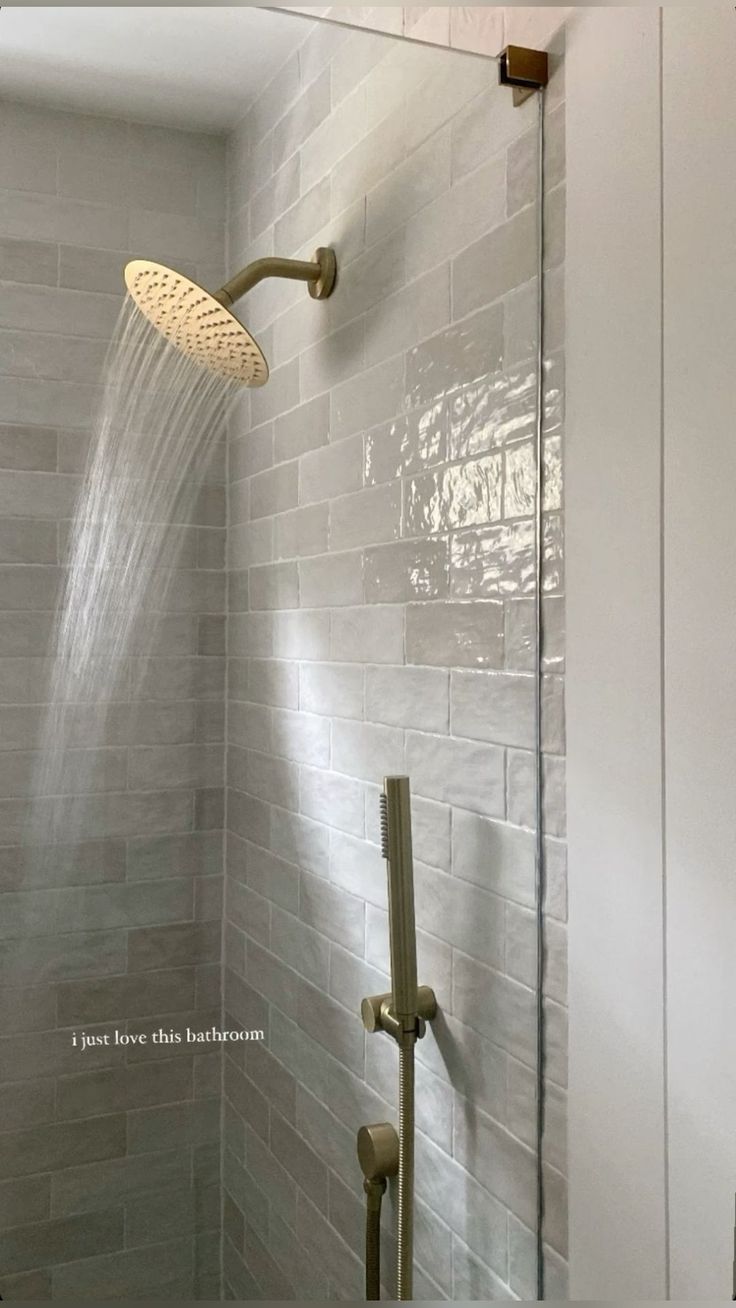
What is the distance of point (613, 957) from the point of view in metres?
0.83

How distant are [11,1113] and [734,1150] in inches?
27.0

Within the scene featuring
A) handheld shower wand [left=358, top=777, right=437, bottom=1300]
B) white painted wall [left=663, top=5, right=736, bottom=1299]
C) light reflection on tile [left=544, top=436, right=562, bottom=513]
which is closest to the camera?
white painted wall [left=663, top=5, right=736, bottom=1299]

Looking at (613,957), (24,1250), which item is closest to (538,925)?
(613,957)

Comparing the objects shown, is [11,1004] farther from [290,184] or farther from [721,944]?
[290,184]

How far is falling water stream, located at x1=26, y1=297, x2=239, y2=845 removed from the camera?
0.95 meters

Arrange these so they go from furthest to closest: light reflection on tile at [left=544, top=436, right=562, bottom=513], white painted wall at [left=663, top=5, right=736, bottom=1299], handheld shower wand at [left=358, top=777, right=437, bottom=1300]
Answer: handheld shower wand at [left=358, top=777, right=437, bottom=1300] → light reflection on tile at [left=544, top=436, right=562, bottom=513] → white painted wall at [left=663, top=5, right=736, bottom=1299]

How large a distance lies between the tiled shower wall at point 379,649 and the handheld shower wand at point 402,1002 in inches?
0.6

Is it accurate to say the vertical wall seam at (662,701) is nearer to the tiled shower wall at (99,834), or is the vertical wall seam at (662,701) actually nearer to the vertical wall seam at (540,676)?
the vertical wall seam at (540,676)

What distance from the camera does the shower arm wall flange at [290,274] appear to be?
0.97 metres

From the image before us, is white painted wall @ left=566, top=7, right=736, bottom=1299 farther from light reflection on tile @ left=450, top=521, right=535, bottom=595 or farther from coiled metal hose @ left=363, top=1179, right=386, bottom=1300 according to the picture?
coiled metal hose @ left=363, top=1179, right=386, bottom=1300

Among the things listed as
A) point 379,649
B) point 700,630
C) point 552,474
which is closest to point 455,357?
point 552,474

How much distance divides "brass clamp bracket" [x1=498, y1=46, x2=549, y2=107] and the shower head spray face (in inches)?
13.7

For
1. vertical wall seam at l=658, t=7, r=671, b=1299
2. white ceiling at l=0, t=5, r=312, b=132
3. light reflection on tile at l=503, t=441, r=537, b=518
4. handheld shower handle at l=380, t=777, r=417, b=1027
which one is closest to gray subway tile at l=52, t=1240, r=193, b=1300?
handheld shower handle at l=380, t=777, r=417, b=1027

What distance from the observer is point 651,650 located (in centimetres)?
80
